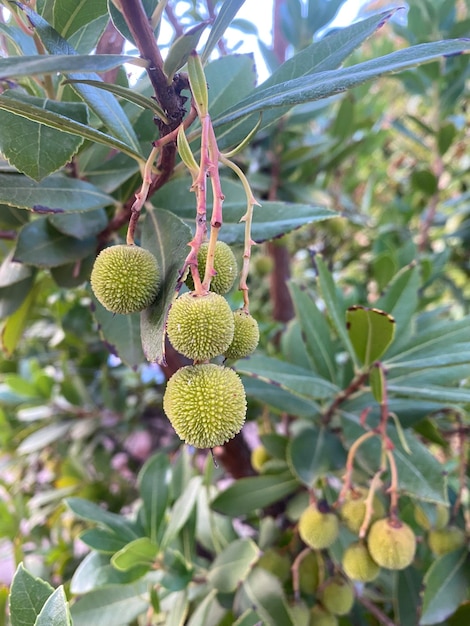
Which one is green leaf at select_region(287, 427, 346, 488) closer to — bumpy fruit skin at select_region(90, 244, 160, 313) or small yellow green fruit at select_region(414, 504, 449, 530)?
small yellow green fruit at select_region(414, 504, 449, 530)

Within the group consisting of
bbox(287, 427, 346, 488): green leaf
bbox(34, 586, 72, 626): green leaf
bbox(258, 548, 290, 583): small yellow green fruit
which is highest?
bbox(34, 586, 72, 626): green leaf

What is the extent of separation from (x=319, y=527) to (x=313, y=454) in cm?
14

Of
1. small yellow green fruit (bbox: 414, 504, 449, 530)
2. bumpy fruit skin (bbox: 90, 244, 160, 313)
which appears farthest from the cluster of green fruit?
small yellow green fruit (bbox: 414, 504, 449, 530)

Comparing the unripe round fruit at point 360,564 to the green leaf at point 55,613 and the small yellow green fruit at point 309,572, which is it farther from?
the green leaf at point 55,613

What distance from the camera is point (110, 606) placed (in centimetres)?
85

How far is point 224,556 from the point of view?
0.88 m

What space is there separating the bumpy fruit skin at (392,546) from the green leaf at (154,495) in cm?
40

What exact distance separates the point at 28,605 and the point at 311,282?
1.41 metres

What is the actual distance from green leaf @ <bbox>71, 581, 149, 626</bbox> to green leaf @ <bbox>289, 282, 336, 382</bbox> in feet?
1.71

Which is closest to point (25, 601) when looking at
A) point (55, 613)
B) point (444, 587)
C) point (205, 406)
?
point (55, 613)

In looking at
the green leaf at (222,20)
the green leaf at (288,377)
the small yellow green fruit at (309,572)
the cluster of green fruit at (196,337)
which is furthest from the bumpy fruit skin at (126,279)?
the small yellow green fruit at (309,572)

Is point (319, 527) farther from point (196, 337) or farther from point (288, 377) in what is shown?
point (196, 337)

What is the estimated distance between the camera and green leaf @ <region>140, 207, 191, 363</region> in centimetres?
42

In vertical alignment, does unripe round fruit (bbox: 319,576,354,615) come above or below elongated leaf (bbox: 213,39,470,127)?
below
